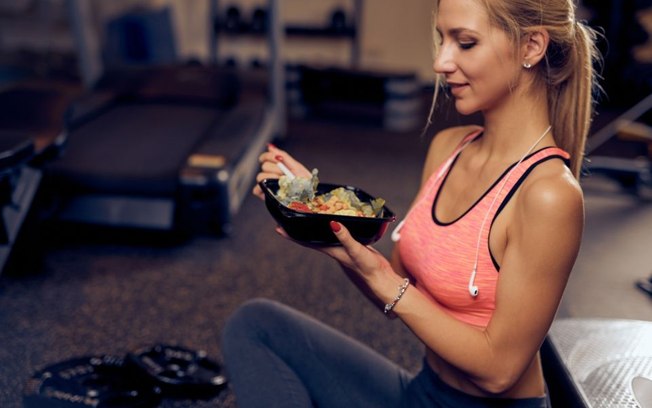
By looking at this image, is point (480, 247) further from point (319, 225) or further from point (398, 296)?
point (319, 225)

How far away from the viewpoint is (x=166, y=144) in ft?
9.42

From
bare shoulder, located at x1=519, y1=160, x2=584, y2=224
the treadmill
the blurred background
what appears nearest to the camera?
bare shoulder, located at x1=519, y1=160, x2=584, y2=224

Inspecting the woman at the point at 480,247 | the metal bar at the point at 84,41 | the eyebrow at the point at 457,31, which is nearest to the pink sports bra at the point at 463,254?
the woman at the point at 480,247

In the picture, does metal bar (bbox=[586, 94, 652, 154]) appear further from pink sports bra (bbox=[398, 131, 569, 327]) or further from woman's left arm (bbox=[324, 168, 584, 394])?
woman's left arm (bbox=[324, 168, 584, 394])

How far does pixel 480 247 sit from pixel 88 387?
1.13 metres

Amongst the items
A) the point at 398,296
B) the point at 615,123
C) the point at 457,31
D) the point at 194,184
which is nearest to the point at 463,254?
the point at 398,296

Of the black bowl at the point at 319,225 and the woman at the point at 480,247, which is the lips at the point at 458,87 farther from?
the black bowl at the point at 319,225

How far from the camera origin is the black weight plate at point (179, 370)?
5.39 feet

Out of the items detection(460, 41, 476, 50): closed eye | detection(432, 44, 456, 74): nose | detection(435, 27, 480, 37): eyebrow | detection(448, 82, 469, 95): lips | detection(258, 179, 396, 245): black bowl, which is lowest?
detection(258, 179, 396, 245): black bowl

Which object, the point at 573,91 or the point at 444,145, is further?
the point at 444,145

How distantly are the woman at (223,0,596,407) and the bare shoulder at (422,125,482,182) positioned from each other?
0.04 m

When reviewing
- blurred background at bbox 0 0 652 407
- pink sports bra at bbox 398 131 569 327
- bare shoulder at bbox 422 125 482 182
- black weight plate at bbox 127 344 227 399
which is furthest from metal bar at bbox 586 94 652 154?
pink sports bra at bbox 398 131 569 327

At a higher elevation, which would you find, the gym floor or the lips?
the lips

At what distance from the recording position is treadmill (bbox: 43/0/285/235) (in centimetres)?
255
